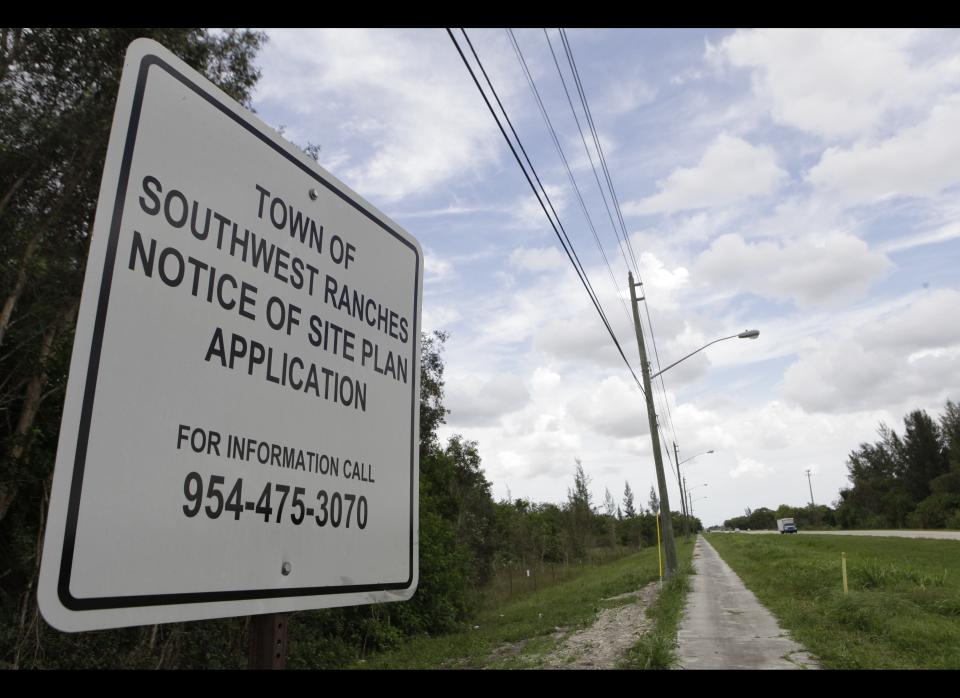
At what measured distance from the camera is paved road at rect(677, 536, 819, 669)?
8203 mm

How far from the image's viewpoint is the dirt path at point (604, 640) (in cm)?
915

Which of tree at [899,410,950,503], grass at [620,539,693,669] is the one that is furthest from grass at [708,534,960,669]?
tree at [899,410,950,503]

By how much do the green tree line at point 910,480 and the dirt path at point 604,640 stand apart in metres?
54.7

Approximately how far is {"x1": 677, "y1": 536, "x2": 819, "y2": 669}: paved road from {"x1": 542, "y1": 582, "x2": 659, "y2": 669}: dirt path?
2.92 feet

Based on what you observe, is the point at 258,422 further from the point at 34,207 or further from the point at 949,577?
the point at 949,577

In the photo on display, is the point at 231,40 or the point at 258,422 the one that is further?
the point at 231,40

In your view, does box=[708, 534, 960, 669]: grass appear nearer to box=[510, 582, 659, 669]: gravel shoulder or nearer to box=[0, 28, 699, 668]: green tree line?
box=[510, 582, 659, 669]: gravel shoulder

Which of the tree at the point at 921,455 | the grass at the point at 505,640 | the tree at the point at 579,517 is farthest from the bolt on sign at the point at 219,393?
the tree at the point at 921,455

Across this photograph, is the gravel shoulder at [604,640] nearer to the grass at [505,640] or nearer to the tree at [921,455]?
the grass at [505,640]

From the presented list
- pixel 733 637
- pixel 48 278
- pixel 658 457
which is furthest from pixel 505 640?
pixel 48 278

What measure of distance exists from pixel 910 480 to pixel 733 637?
85722 millimetres

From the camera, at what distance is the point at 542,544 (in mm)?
37844
